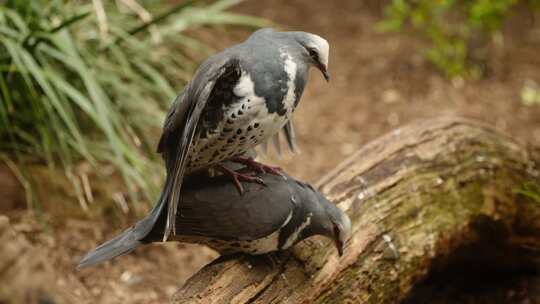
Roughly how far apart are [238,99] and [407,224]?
114cm

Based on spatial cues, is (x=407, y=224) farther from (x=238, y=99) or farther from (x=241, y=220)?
(x=238, y=99)

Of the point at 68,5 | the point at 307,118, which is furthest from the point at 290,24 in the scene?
the point at 68,5

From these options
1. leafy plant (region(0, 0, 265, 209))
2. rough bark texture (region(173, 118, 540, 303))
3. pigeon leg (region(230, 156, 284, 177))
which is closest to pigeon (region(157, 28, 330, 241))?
pigeon leg (region(230, 156, 284, 177))

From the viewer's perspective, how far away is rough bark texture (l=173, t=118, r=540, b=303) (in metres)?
2.57

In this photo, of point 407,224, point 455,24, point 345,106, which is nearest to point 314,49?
point 407,224

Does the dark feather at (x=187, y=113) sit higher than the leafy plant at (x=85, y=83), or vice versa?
the dark feather at (x=187, y=113)

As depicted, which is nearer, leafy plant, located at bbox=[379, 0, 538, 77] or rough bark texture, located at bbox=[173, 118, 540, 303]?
rough bark texture, located at bbox=[173, 118, 540, 303]

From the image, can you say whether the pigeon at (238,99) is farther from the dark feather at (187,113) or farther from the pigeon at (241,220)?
the pigeon at (241,220)

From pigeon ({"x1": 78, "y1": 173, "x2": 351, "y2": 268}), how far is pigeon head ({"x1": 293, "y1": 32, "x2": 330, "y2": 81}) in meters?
0.48

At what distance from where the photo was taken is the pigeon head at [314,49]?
234 cm

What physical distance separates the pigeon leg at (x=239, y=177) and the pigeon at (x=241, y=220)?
2cm

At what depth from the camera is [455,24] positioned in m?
6.22

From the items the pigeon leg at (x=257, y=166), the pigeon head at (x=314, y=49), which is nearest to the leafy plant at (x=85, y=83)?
the pigeon leg at (x=257, y=166)

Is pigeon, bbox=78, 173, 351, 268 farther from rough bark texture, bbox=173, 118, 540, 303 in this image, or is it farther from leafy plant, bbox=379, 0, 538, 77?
leafy plant, bbox=379, 0, 538, 77
